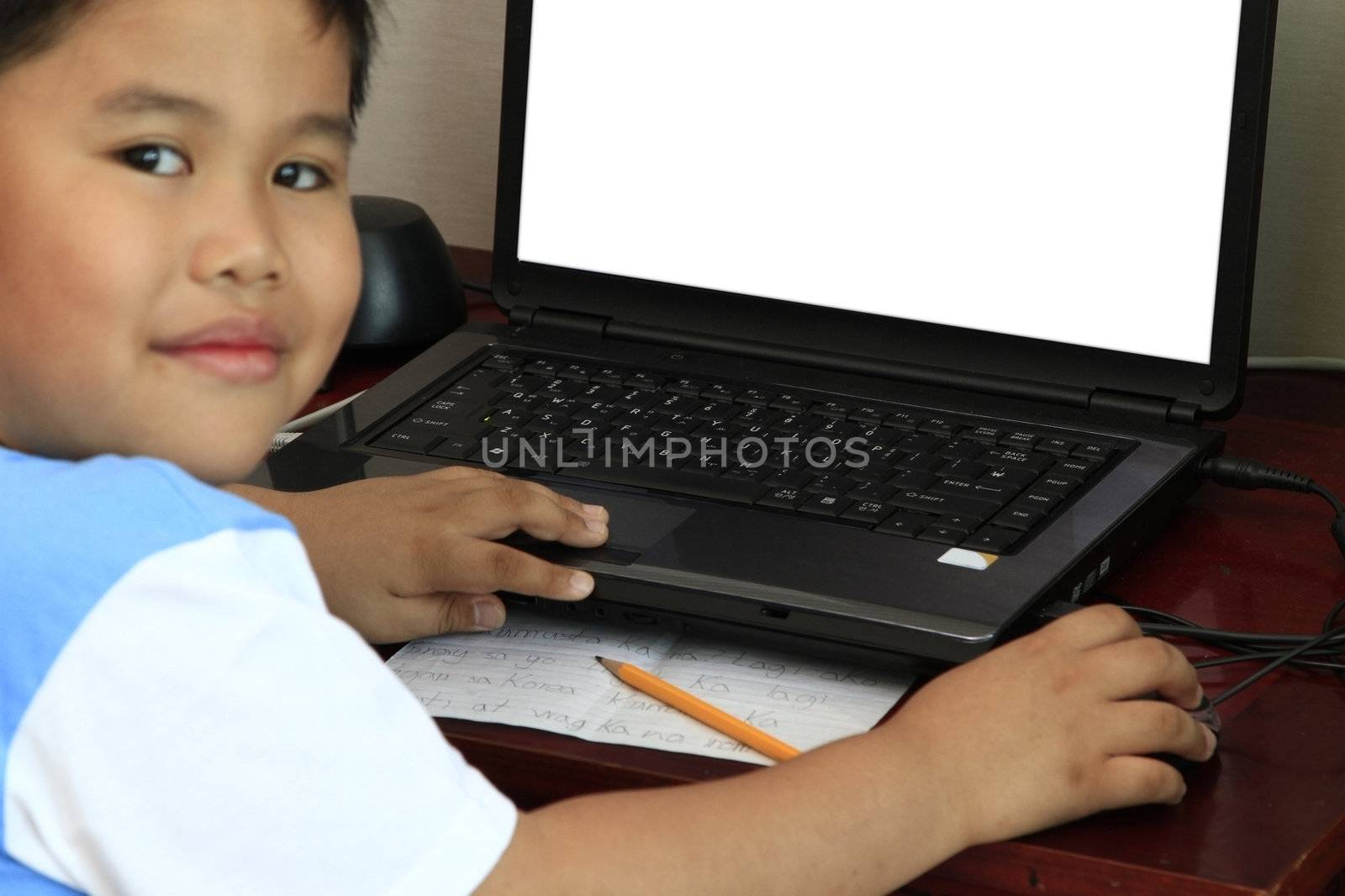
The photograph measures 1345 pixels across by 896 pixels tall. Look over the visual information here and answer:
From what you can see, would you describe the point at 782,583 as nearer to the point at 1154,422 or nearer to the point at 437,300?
the point at 1154,422

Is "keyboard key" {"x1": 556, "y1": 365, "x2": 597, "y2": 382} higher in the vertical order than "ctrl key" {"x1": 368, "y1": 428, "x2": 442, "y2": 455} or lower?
higher

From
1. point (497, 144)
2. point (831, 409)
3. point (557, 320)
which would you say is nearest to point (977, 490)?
point (831, 409)

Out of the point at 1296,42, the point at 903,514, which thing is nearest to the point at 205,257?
the point at 903,514

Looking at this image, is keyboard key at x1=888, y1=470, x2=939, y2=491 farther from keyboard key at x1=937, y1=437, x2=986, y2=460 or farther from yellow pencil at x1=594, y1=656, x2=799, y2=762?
yellow pencil at x1=594, y1=656, x2=799, y2=762

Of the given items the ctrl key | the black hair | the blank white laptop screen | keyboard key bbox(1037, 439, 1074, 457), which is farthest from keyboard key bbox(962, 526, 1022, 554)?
the black hair

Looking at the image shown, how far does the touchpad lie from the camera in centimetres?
76

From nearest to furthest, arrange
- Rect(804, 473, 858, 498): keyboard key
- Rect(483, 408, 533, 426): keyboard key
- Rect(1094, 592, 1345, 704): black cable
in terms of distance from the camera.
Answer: Rect(1094, 592, 1345, 704): black cable → Rect(804, 473, 858, 498): keyboard key → Rect(483, 408, 533, 426): keyboard key

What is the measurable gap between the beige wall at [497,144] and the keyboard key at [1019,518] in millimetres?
446

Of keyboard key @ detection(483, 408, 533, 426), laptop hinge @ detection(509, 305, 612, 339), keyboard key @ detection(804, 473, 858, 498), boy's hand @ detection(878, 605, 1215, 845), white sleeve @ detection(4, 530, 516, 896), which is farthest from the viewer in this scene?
laptop hinge @ detection(509, 305, 612, 339)

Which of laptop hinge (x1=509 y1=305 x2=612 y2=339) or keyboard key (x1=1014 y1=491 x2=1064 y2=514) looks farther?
laptop hinge (x1=509 y1=305 x2=612 y2=339)

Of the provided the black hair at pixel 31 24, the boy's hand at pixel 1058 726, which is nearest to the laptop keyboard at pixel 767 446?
the boy's hand at pixel 1058 726

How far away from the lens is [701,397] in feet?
3.09

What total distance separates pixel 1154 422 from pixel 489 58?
0.65m

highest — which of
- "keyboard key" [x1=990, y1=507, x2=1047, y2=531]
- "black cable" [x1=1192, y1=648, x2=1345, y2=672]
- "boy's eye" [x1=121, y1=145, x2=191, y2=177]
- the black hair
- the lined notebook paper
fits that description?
the black hair
